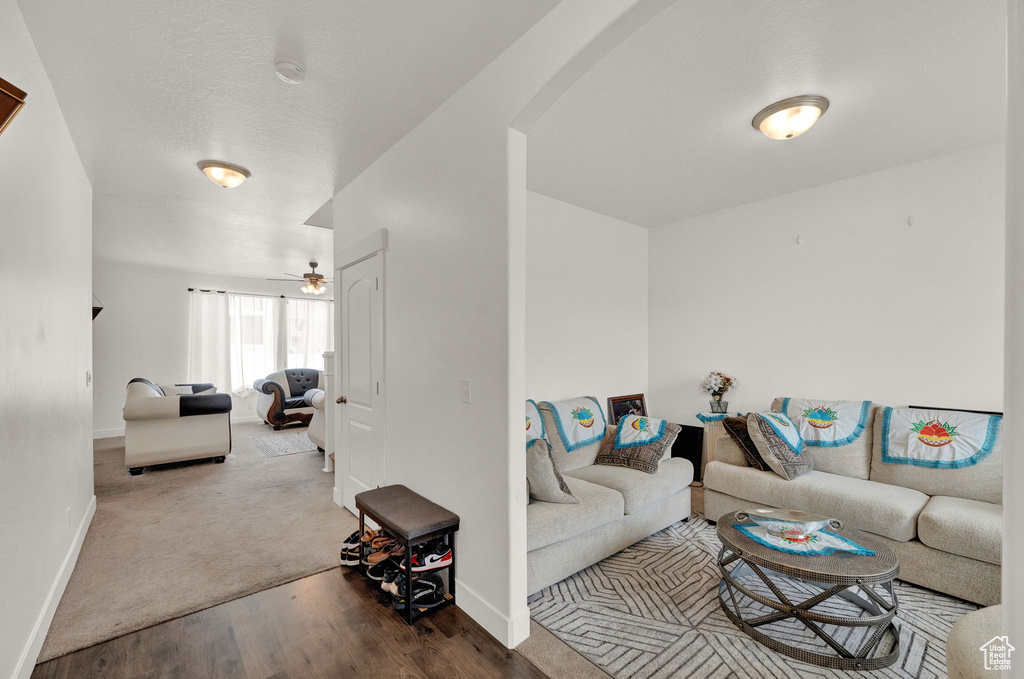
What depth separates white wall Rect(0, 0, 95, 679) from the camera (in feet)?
5.42

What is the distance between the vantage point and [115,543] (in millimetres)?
3076

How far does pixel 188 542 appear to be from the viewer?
123 inches

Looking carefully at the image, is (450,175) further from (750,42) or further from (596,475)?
(596,475)

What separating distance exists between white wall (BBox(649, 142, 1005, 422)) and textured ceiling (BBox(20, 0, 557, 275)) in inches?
121

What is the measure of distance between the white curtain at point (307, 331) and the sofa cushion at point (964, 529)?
337 inches

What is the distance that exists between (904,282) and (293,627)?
442 centimetres

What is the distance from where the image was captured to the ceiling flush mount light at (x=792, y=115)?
7.91 feet

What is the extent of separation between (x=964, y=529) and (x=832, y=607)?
795 mm

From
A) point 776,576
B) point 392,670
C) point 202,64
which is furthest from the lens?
point 776,576

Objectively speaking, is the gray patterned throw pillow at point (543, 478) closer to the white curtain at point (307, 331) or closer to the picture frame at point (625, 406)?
the picture frame at point (625, 406)

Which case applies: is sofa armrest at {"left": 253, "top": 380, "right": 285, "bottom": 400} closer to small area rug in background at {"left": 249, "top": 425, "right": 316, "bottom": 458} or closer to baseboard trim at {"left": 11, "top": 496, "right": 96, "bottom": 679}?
small area rug in background at {"left": 249, "top": 425, "right": 316, "bottom": 458}

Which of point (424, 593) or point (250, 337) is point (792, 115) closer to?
point (424, 593)

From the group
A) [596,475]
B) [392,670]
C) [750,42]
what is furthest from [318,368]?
[750,42]

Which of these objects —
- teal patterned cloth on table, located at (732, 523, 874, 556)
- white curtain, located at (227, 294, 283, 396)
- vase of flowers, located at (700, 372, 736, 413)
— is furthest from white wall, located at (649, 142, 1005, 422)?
white curtain, located at (227, 294, 283, 396)
